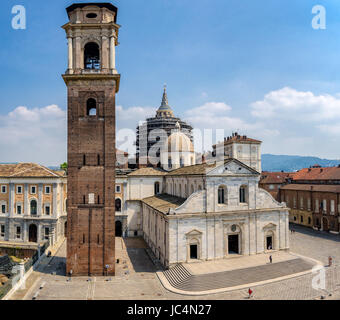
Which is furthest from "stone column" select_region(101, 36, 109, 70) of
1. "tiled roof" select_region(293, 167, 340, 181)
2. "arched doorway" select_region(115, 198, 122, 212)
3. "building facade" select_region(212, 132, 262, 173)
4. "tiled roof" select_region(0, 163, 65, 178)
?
"building facade" select_region(212, 132, 262, 173)

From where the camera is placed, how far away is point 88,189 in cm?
2689

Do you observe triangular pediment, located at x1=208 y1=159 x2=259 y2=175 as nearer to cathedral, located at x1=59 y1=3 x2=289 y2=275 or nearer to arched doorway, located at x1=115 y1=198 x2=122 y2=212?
cathedral, located at x1=59 y1=3 x2=289 y2=275

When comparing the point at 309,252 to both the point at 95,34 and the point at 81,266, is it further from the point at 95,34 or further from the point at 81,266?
the point at 95,34

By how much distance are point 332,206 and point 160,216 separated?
30.8 m

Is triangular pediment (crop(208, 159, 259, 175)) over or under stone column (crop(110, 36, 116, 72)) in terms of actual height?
under

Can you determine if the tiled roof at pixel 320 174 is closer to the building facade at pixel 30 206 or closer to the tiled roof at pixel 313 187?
the tiled roof at pixel 313 187

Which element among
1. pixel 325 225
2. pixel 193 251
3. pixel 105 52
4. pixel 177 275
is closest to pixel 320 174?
pixel 325 225

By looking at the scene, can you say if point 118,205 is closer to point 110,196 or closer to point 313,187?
point 110,196

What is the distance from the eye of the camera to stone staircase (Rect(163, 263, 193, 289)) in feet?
83.2

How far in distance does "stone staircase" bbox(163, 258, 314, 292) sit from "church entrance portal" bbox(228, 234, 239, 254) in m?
4.64

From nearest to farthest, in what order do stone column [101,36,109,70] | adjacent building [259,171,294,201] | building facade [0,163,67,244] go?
1. stone column [101,36,109,70]
2. building facade [0,163,67,244]
3. adjacent building [259,171,294,201]

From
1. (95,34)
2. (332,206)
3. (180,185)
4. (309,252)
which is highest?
(95,34)

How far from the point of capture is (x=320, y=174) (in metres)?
54.1
